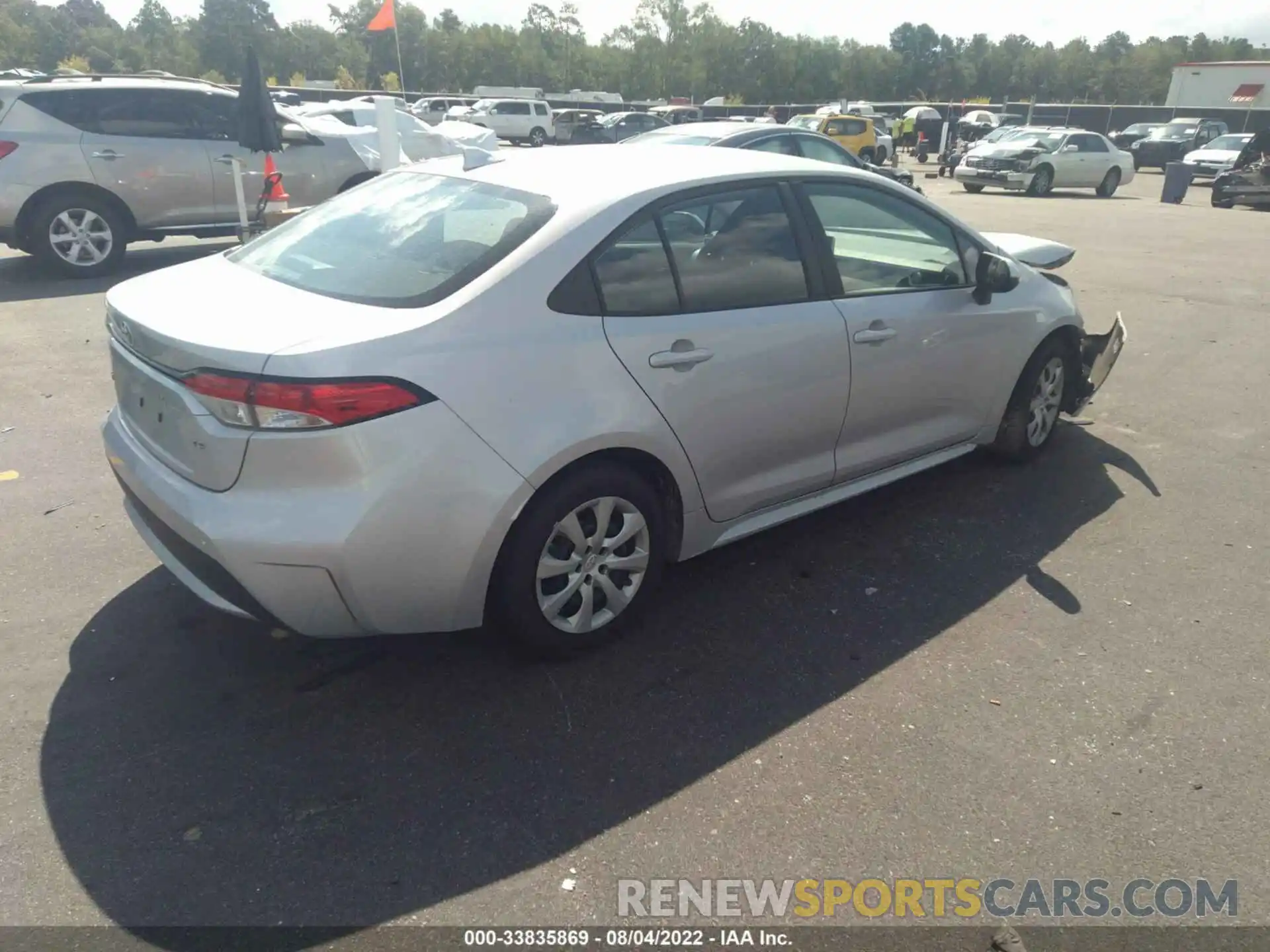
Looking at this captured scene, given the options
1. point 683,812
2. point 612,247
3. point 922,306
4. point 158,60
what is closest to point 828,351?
point 922,306

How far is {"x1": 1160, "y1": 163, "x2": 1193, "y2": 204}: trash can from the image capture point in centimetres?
2194

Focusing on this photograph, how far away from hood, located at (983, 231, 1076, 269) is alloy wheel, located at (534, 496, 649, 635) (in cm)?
353

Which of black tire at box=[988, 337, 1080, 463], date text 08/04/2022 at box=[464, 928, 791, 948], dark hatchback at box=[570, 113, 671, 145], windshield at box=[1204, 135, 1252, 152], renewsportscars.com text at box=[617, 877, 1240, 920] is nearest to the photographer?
date text 08/04/2022 at box=[464, 928, 791, 948]

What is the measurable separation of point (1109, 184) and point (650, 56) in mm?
97163

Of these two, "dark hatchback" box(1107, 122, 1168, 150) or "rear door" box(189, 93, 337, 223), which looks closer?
"rear door" box(189, 93, 337, 223)

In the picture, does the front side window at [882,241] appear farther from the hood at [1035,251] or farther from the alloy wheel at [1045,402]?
the hood at [1035,251]

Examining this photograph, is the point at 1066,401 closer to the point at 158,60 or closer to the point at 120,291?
the point at 120,291

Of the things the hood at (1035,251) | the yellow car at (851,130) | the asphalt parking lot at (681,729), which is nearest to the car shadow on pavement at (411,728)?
the asphalt parking lot at (681,729)

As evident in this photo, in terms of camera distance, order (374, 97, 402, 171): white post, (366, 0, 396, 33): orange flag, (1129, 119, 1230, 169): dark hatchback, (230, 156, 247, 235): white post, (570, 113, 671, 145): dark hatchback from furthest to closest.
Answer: (570, 113, 671, 145): dark hatchback < (1129, 119, 1230, 169): dark hatchback < (366, 0, 396, 33): orange flag < (374, 97, 402, 171): white post < (230, 156, 247, 235): white post

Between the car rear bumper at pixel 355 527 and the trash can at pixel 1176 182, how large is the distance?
24092mm

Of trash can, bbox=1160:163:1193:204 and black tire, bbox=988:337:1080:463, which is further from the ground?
black tire, bbox=988:337:1080:463

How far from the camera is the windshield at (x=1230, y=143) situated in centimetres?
2873

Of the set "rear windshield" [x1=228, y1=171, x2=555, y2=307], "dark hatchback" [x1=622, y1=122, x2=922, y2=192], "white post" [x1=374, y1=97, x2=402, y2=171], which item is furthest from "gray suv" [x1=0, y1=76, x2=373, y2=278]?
"rear windshield" [x1=228, y1=171, x2=555, y2=307]

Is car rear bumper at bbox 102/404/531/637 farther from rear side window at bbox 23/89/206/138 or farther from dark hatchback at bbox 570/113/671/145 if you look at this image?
dark hatchback at bbox 570/113/671/145
